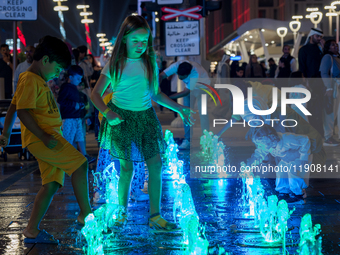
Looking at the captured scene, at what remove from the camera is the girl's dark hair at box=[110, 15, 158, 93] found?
4.11 m

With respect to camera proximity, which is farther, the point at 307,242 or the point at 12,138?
the point at 12,138

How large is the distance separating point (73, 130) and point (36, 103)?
372 centimetres

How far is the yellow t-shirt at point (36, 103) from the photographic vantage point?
146 inches

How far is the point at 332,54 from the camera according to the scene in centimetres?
963

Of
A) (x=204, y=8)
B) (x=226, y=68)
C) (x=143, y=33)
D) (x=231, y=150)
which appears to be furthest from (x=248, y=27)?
(x=143, y=33)

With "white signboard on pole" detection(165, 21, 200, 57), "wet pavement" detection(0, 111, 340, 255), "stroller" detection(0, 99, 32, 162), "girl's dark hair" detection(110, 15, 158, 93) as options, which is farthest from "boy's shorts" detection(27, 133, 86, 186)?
"white signboard on pole" detection(165, 21, 200, 57)

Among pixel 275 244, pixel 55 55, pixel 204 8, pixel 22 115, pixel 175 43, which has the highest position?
pixel 204 8

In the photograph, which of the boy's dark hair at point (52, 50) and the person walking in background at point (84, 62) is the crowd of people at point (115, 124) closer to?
the boy's dark hair at point (52, 50)

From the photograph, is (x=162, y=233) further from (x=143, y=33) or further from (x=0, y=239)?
(x=143, y=33)

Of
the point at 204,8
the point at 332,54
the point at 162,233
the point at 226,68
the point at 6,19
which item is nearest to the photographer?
the point at 162,233

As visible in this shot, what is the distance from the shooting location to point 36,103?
3775 millimetres

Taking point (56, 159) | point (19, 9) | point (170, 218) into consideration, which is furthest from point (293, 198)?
point (19, 9)

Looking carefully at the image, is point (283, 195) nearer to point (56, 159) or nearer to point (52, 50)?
point (56, 159)

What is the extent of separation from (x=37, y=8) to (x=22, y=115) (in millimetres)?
5867
